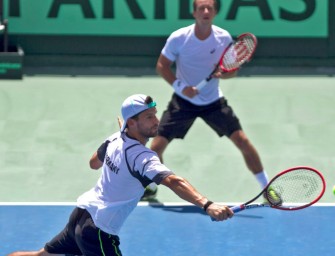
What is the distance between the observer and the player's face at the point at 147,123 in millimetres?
8266

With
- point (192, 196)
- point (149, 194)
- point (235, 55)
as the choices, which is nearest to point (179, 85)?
point (235, 55)

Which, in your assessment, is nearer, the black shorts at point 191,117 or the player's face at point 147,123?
the player's face at point 147,123

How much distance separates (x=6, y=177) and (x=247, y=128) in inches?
141

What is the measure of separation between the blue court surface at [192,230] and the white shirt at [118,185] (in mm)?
2012

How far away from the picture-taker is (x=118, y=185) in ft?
27.3

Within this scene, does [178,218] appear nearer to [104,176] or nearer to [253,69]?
[104,176]

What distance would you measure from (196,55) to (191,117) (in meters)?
0.72

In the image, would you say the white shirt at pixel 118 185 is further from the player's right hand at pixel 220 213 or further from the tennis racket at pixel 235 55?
the tennis racket at pixel 235 55

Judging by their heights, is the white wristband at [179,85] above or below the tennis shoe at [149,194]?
above

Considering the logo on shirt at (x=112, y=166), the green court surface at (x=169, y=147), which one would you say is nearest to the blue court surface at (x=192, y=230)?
the green court surface at (x=169, y=147)

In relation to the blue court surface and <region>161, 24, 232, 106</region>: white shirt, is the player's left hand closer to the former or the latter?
<region>161, 24, 232, 106</region>: white shirt

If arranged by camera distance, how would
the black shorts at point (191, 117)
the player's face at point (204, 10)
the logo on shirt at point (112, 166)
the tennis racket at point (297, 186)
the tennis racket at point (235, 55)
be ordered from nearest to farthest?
the logo on shirt at point (112, 166), the tennis racket at point (297, 186), the player's face at point (204, 10), the tennis racket at point (235, 55), the black shorts at point (191, 117)

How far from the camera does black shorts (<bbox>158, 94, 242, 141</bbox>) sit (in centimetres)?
1171

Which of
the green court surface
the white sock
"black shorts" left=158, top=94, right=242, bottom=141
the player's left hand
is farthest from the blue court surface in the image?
the player's left hand
